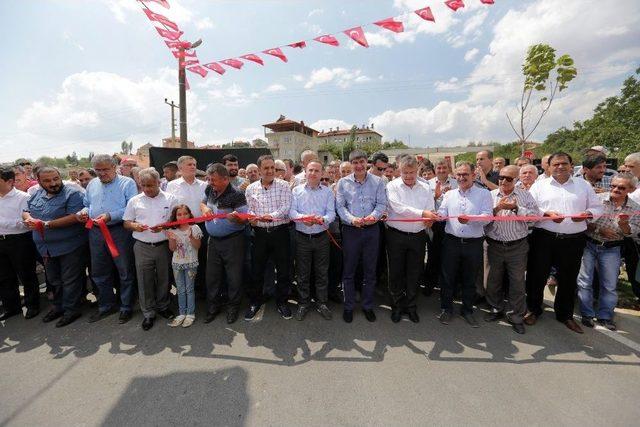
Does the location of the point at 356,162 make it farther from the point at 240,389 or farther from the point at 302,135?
the point at 302,135

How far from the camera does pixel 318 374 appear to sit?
2.95 m

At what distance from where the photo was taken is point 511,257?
12.4 ft

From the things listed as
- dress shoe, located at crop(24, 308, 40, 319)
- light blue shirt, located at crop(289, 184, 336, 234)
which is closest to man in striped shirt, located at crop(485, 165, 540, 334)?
light blue shirt, located at crop(289, 184, 336, 234)

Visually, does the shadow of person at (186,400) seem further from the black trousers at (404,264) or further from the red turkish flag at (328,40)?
the red turkish flag at (328,40)

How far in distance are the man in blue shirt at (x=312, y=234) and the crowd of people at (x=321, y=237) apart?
19 millimetres

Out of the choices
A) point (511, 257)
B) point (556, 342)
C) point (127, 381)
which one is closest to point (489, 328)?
point (556, 342)

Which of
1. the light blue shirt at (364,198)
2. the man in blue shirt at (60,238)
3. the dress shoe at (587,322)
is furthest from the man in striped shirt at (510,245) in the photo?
the man in blue shirt at (60,238)

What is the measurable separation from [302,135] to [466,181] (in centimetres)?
6406

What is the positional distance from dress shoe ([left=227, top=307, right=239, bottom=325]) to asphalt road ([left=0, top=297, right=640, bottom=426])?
3.7 inches

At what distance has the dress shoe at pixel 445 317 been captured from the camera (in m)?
3.95

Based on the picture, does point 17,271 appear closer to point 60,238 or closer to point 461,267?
point 60,238

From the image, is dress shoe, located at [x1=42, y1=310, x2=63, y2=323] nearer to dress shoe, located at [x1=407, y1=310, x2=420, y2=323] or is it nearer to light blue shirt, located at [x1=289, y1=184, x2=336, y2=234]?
light blue shirt, located at [x1=289, y1=184, x2=336, y2=234]

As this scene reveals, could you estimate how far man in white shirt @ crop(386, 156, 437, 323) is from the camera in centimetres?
388

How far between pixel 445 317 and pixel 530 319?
107cm
